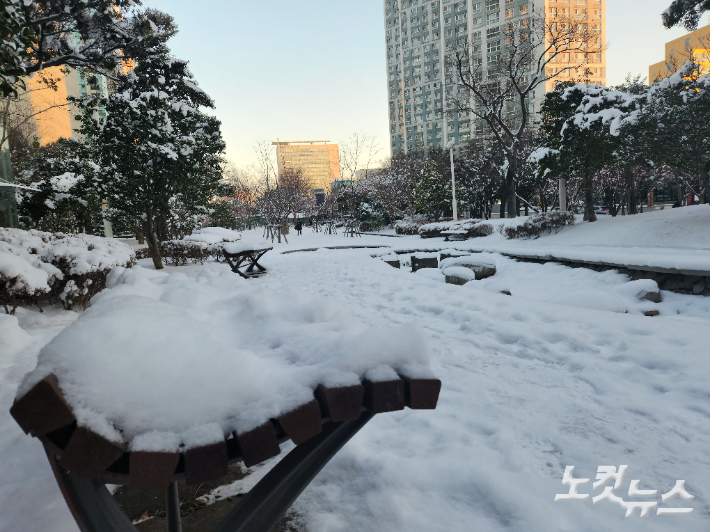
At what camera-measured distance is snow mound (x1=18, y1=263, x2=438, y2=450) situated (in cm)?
91

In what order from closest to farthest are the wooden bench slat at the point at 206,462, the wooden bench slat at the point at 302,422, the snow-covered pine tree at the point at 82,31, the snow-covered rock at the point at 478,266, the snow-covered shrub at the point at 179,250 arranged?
the wooden bench slat at the point at 206,462 < the wooden bench slat at the point at 302,422 < the snow-covered pine tree at the point at 82,31 < the snow-covered rock at the point at 478,266 < the snow-covered shrub at the point at 179,250

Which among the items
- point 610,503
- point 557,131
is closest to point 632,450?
point 610,503

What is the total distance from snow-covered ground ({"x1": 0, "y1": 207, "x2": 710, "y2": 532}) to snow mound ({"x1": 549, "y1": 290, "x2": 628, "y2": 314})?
471 mm

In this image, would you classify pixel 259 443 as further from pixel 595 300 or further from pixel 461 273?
pixel 461 273

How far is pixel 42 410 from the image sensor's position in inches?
32.0

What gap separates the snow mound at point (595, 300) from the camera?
201 inches

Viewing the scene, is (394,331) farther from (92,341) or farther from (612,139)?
(612,139)

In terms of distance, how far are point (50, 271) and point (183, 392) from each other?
5.78 m

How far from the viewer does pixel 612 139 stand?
1306cm

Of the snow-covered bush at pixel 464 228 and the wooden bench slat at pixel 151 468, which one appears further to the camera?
the snow-covered bush at pixel 464 228

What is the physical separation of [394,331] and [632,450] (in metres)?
1.85

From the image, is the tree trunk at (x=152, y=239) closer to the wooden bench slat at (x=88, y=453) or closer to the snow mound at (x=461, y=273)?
the snow mound at (x=461, y=273)

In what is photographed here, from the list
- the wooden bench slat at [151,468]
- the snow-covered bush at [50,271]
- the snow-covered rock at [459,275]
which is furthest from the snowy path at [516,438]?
the snow-covered rock at [459,275]

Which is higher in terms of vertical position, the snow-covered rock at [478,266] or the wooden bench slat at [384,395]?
the wooden bench slat at [384,395]
